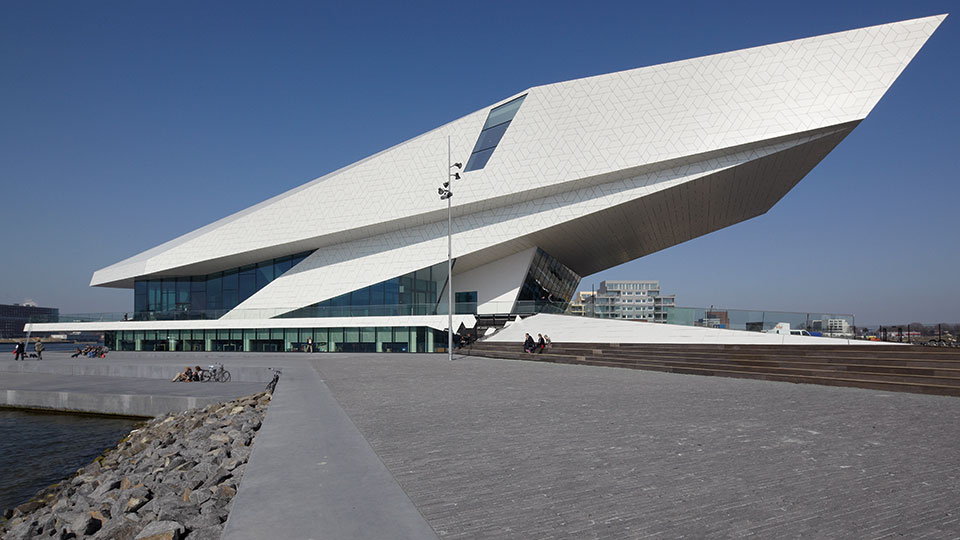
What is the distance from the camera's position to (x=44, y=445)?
43.7 feet

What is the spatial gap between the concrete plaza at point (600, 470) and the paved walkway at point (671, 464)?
0.8 inches

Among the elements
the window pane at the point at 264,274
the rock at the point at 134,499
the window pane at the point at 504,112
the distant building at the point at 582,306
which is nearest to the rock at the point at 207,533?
the rock at the point at 134,499

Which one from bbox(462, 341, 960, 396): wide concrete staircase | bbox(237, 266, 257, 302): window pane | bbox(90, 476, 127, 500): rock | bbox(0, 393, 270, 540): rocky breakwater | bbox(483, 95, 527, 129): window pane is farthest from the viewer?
bbox(237, 266, 257, 302): window pane

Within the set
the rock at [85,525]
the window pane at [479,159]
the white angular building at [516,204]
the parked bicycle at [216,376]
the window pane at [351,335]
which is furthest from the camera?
the window pane at [351,335]

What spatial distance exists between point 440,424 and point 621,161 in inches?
824

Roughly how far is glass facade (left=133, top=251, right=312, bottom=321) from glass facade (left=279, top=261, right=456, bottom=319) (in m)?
5.50

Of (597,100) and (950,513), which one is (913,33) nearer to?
(597,100)

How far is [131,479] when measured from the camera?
7617 millimetres

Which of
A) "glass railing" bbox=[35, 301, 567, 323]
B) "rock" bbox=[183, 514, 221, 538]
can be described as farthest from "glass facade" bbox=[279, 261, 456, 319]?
"rock" bbox=[183, 514, 221, 538]

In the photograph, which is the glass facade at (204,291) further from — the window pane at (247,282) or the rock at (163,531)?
the rock at (163,531)

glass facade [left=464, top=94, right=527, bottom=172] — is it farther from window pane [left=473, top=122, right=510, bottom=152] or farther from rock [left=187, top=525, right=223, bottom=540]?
rock [left=187, top=525, right=223, bottom=540]

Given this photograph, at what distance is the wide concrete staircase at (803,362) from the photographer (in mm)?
12562

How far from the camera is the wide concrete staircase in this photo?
41.2 feet

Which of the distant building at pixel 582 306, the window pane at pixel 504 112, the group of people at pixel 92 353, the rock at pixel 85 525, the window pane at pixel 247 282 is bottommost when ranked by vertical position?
the group of people at pixel 92 353
